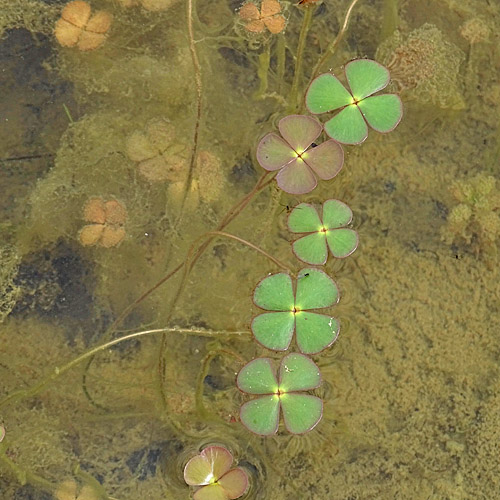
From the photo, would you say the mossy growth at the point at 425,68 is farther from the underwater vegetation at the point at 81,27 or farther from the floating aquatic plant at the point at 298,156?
the underwater vegetation at the point at 81,27

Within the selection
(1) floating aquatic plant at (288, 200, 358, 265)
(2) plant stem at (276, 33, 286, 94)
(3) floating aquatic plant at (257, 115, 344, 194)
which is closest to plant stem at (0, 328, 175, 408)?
(1) floating aquatic plant at (288, 200, 358, 265)

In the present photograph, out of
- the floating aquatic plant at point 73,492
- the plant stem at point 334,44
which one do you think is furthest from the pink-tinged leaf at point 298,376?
the plant stem at point 334,44

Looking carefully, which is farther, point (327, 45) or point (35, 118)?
point (327, 45)

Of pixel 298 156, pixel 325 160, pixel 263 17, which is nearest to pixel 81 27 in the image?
pixel 263 17

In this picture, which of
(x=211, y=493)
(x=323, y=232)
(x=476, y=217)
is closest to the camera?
(x=211, y=493)

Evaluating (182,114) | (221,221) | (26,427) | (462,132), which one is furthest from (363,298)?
(26,427)

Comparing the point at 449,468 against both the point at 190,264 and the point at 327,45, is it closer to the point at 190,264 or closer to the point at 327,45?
the point at 190,264

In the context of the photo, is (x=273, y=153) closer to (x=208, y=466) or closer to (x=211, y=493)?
(x=208, y=466)
